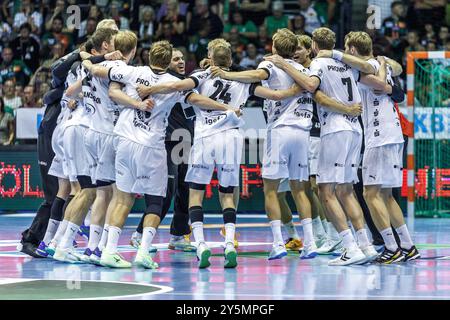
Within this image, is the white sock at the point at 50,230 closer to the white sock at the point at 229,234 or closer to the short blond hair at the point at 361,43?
the white sock at the point at 229,234

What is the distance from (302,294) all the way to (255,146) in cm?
953

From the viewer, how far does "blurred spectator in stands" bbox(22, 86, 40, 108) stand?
64.5ft

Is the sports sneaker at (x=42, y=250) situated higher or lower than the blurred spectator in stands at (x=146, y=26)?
lower

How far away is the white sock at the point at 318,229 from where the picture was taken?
43.2ft

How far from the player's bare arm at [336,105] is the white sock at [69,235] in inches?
118

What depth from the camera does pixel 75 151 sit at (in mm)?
11625

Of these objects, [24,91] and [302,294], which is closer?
[302,294]

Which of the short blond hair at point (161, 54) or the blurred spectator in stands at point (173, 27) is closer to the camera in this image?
the short blond hair at point (161, 54)

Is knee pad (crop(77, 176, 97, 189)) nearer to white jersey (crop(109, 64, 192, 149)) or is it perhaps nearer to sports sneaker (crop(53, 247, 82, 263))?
sports sneaker (crop(53, 247, 82, 263))

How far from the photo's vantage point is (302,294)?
888cm

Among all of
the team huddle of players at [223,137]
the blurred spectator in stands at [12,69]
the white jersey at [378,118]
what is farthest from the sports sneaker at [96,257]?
the blurred spectator in stands at [12,69]

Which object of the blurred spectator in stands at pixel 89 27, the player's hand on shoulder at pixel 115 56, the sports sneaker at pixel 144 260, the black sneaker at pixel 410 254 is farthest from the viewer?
the blurred spectator in stands at pixel 89 27
